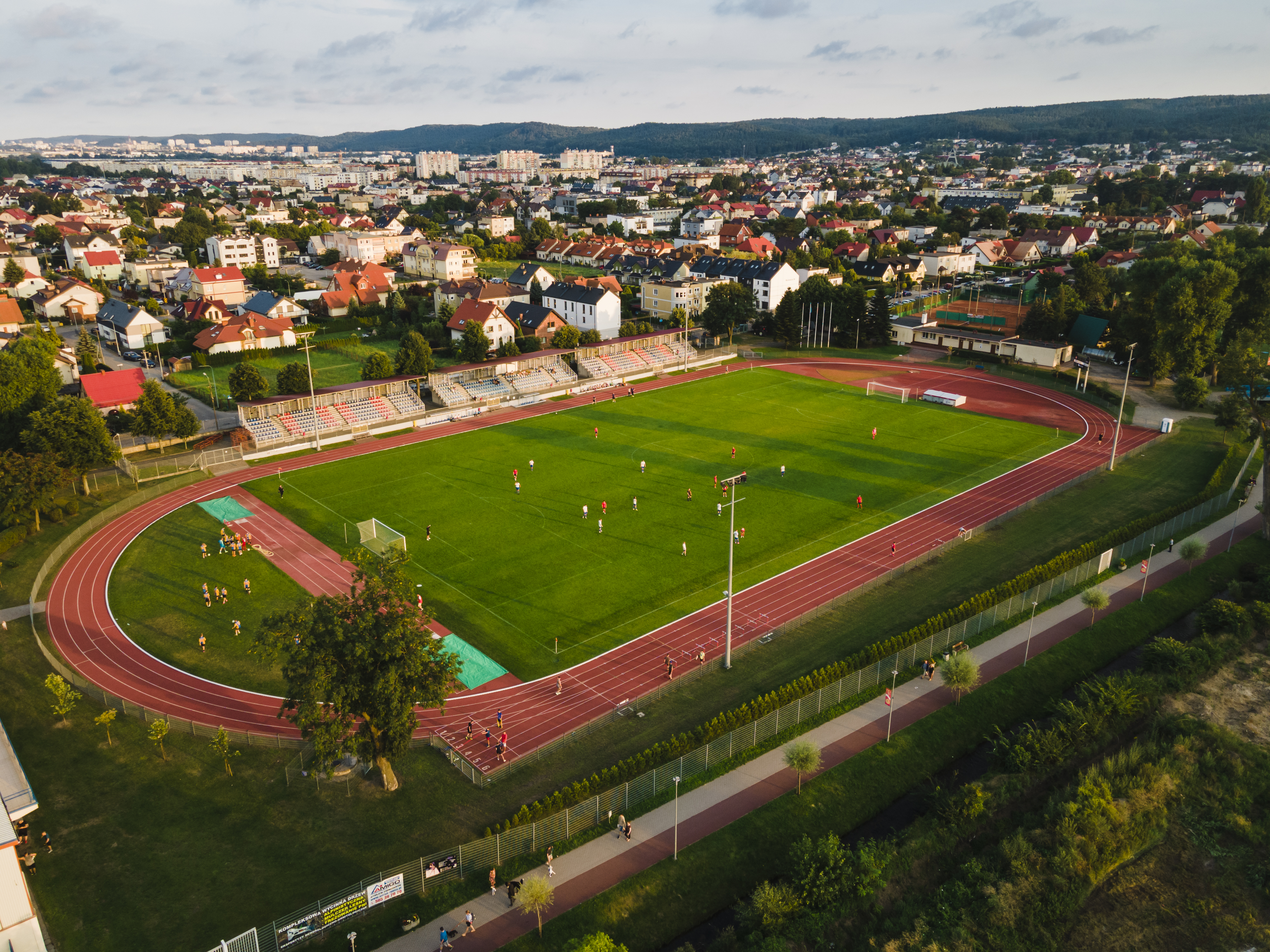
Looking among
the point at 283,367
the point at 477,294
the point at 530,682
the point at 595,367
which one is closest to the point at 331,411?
the point at 283,367

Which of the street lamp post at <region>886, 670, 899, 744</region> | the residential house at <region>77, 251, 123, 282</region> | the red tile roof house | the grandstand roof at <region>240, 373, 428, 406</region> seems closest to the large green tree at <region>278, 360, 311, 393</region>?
the grandstand roof at <region>240, 373, 428, 406</region>

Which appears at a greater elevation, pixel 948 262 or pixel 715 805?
pixel 948 262

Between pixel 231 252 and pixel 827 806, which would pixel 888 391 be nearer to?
pixel 827 806

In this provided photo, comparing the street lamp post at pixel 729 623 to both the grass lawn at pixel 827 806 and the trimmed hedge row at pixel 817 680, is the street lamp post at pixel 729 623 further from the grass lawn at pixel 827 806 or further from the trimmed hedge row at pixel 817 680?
the grass lawn at pixel 827 806

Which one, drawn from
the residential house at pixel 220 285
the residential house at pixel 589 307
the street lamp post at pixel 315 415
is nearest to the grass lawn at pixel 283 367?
the street lamp post at pixel 315 415

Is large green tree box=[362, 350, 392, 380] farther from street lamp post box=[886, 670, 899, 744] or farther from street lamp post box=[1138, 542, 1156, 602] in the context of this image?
street lamp post box=[1138, 542, 1156, 602]

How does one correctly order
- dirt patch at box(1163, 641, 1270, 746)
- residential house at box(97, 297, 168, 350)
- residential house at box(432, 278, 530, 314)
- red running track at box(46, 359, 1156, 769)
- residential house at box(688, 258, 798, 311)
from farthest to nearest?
residential house at box(688, 258, 798, 311) → residential house at box(432, 278, 530, 314) → residential house at box(97, 297, 168, 350) → red running track at box(46, 359, 1156, 769) → dirt patch at box(1163, 641, 1270, 746)
